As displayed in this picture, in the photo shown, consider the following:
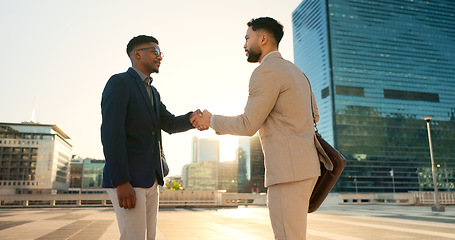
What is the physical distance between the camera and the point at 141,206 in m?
2.34

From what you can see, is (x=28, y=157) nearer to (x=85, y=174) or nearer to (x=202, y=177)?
(x=85, y=174)

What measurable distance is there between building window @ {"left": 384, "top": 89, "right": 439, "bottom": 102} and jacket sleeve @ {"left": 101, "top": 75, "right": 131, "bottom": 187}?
411ft

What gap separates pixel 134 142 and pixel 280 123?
114 cm

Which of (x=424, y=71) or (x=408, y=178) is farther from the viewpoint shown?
(x=424, y=71)

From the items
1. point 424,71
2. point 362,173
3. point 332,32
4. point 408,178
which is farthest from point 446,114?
point 332,32

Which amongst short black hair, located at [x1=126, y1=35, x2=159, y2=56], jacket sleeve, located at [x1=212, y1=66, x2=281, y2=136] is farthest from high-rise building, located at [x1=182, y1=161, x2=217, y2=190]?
jacket sleeve, located at [x1=212, y1=66, x2=281, y2=136]

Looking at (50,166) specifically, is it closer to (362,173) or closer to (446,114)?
(362,173)

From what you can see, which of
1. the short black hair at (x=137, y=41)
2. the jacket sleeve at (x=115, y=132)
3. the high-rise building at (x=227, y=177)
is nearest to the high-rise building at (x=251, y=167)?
the high-rise building at (x=227, y=177)

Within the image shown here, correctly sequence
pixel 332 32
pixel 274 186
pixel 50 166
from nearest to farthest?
pixel 274 186, pixel 50 166, pixel 332 32

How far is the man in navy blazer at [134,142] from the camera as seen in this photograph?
2.27 meters

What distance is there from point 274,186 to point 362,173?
113745 mm

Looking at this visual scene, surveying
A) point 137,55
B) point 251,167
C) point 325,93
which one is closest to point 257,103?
point 137,55

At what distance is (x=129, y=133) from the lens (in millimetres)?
2479

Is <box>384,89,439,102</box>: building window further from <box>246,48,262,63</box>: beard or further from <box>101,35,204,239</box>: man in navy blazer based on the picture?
<box>101,35,204,239</box>: man in navy blazer
